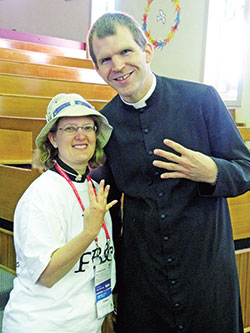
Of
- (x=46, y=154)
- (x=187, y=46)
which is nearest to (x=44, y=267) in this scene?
(x=46, y=154)

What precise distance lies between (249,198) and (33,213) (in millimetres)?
1348

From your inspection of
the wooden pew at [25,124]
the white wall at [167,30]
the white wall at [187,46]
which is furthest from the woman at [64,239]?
the white wall at [187,46]

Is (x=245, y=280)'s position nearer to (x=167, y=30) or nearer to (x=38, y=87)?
(x=38, y=87)

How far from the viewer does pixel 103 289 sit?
1340 mm

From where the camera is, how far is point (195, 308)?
54.2 inches

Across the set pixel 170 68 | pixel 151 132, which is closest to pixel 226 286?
pixel 151 132

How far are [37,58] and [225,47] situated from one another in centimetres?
231

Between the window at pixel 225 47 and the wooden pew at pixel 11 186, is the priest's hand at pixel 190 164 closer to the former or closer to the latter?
the wooden pew at pixel 11 186

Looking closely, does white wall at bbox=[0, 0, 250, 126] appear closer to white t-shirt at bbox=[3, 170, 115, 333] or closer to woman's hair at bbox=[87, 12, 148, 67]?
woman's hair at bbox=[87, 12, 148, 67]

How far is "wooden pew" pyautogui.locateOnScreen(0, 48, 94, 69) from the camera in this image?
4.70m

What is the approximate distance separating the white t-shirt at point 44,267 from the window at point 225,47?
152 inches

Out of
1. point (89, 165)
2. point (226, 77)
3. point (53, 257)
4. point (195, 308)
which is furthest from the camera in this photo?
point (226, 77)

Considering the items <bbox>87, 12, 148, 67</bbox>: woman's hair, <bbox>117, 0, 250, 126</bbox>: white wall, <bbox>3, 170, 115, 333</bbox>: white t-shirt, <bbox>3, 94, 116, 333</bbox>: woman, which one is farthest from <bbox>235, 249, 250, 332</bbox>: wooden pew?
<bbox>117, 0, 250, 126</bbox>: white wall

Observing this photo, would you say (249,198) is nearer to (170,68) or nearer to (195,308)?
(195,308)
